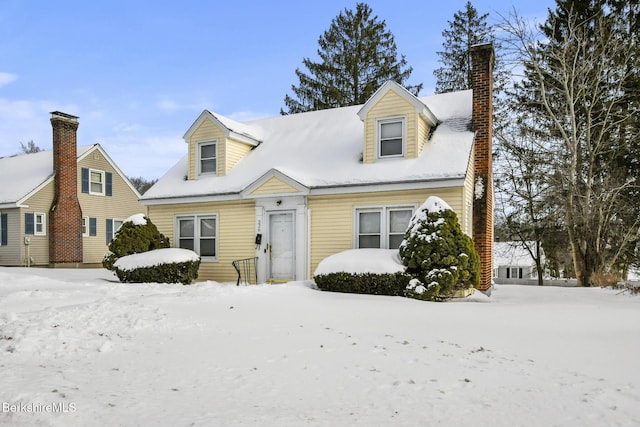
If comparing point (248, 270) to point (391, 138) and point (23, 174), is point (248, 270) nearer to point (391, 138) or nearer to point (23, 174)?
point (391, 138)

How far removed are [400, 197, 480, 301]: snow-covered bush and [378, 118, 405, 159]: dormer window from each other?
10.2ft

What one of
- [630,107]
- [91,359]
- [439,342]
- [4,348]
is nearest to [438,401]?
[439,342]

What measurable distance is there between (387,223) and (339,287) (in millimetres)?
2813

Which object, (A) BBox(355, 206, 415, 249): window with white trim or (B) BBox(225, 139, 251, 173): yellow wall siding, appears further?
(B) BBox(225, 139, 251, 173): yellow wall siding

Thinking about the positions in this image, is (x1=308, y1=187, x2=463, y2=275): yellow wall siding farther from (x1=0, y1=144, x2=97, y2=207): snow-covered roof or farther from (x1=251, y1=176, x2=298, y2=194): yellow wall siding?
(x1=0, y1=144, x2=97, y2=207): snow-covered roof

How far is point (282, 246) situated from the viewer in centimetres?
1505

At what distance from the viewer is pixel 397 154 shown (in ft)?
47.7

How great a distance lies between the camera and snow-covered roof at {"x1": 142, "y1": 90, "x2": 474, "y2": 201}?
1366cm

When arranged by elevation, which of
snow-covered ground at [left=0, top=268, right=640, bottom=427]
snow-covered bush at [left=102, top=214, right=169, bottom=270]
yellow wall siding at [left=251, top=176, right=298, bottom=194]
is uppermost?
yellow wall siding at [left=251, top=176, right=298, bottom=194]

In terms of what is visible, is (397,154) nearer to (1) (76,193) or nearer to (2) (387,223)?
(2) (387,223)

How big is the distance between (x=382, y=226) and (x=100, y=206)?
65.8ft

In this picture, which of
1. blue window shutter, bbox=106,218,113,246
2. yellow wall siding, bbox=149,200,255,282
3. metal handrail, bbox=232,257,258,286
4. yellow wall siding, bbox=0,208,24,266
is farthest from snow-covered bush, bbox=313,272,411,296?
blue window shutter, bbox=106,218,113,246

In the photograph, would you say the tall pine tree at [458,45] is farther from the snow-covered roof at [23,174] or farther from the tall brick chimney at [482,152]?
the snow-covered roof at [23,174]

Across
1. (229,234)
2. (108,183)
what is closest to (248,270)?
(229,234)
